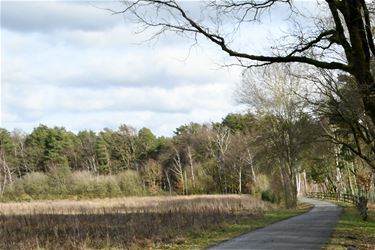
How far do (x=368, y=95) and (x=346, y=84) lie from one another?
14.2 metres

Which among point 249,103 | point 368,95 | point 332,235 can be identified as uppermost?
point 249,103

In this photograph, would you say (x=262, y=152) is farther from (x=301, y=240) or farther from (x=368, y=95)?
(x=368, y=95)

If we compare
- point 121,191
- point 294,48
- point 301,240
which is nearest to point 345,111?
point 301,240

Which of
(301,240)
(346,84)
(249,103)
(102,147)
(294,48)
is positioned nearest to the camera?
(294,48)

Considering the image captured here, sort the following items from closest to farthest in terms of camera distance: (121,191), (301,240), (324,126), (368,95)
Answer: (368,95)
(301,240)
(324,126)
(121,191)

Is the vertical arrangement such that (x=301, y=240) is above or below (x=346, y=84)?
below

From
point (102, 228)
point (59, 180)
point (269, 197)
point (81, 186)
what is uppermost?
point (59, 180)

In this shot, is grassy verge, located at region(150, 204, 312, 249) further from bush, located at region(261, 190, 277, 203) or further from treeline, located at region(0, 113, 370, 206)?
bush, located at region(261, 190, 277, 203)

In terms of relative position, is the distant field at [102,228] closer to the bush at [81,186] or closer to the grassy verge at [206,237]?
the grassy verge at [206,237]

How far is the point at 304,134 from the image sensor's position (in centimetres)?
3962

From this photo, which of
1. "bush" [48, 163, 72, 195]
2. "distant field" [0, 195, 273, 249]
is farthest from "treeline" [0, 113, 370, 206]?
"distant field" [0, 195, 273, 249]

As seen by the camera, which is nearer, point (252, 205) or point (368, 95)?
point (368, 95)

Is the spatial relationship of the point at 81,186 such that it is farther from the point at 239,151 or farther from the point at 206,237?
the point at 206,237

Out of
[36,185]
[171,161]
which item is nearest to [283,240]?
[36,185]
